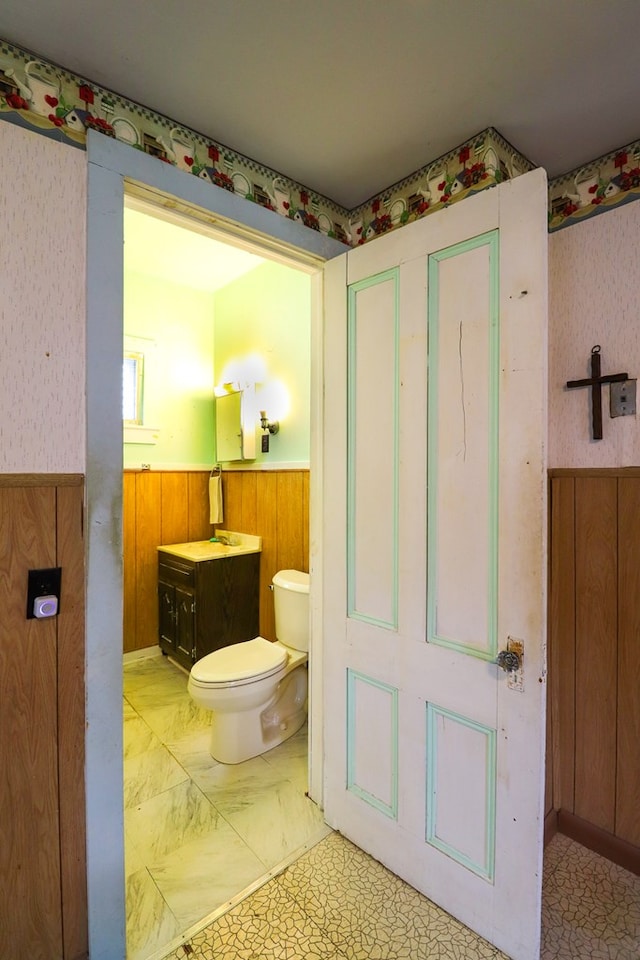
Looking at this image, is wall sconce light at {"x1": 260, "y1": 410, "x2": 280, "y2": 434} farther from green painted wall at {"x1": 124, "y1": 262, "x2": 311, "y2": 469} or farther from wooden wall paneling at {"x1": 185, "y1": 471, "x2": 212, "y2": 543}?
wooden wall paneling at {"x1": 185, "y1": 471, "x2": 212, "y2": 543}

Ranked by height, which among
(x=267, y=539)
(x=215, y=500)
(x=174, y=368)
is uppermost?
(x=174, y=368)

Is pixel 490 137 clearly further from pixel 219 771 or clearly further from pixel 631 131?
pixel 219 771

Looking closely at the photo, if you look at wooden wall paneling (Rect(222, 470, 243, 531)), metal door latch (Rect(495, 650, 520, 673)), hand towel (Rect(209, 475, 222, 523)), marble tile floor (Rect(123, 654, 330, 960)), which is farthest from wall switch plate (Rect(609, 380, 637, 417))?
hand towel (Rect(209, 475, 222, 523))

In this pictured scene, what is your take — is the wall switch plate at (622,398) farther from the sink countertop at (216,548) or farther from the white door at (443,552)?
the sink countertop at (216,548)

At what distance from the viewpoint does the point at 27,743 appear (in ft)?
3.60

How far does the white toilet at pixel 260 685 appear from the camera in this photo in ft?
6.53

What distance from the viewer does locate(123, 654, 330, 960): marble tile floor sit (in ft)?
4.58

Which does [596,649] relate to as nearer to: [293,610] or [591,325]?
[591,325]

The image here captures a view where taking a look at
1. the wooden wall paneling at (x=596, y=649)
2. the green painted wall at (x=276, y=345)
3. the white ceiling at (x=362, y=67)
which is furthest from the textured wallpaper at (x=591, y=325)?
the green painted wall at (x=276, y=345)

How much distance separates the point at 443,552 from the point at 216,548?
203cm

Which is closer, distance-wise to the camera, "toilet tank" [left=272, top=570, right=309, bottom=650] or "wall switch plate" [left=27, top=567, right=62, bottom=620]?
"wall switch plate" [left=27, top=567, right=62, bottom=620]

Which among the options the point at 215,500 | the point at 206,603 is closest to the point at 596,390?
the point at 206,603

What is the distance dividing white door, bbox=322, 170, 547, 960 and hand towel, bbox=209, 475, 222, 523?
175 cm

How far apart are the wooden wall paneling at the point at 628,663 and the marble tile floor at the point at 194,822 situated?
1049 mm
